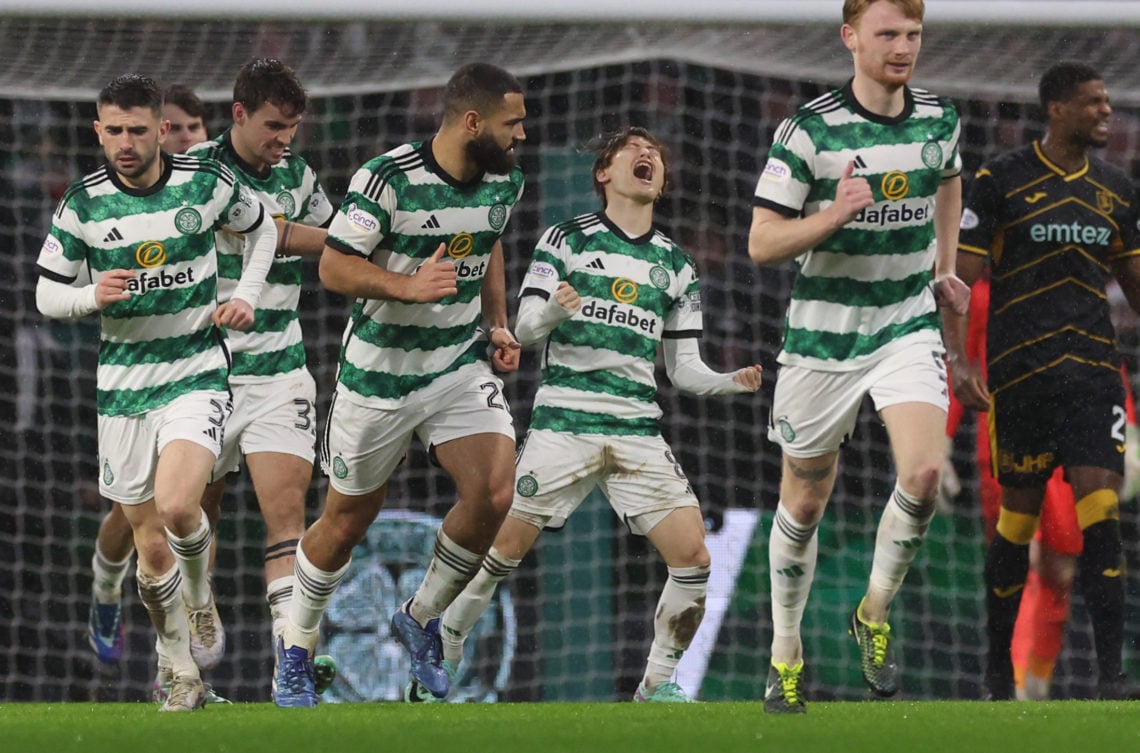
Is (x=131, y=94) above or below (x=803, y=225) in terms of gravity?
above

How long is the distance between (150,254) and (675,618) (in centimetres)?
240

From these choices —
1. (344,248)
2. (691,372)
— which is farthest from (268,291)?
(691,372)

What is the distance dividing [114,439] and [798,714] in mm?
2429

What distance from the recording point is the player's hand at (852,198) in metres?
5.55

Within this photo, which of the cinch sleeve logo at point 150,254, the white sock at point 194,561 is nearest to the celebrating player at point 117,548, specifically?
the white sock at point 194,561

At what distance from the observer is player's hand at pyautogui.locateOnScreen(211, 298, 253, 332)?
6.23 metres

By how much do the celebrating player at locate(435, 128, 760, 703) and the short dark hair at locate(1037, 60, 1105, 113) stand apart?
156 centimetres

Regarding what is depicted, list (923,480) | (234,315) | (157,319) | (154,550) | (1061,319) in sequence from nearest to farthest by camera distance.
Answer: (923,480) → (234,315) → (157,319) → (154,550) → (1061,319)

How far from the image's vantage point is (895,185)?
6.03 metres

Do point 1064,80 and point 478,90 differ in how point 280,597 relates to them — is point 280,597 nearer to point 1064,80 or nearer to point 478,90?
point 478,90

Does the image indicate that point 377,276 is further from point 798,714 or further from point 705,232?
point 705,232

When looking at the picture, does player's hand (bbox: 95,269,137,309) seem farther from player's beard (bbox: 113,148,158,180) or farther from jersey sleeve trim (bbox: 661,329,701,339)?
jersey sleeve trim (bbox: 661,329,701,339)

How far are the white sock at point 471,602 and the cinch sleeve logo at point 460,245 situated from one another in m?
1.32

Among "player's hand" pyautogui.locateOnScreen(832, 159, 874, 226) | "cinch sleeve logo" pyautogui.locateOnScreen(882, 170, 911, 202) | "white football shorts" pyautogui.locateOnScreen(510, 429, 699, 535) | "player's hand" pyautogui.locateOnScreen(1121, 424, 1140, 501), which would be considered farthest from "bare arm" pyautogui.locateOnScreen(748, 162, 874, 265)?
"player's hand" pyautogui.locateOnScreen(1121, 424, 1140, 501)
